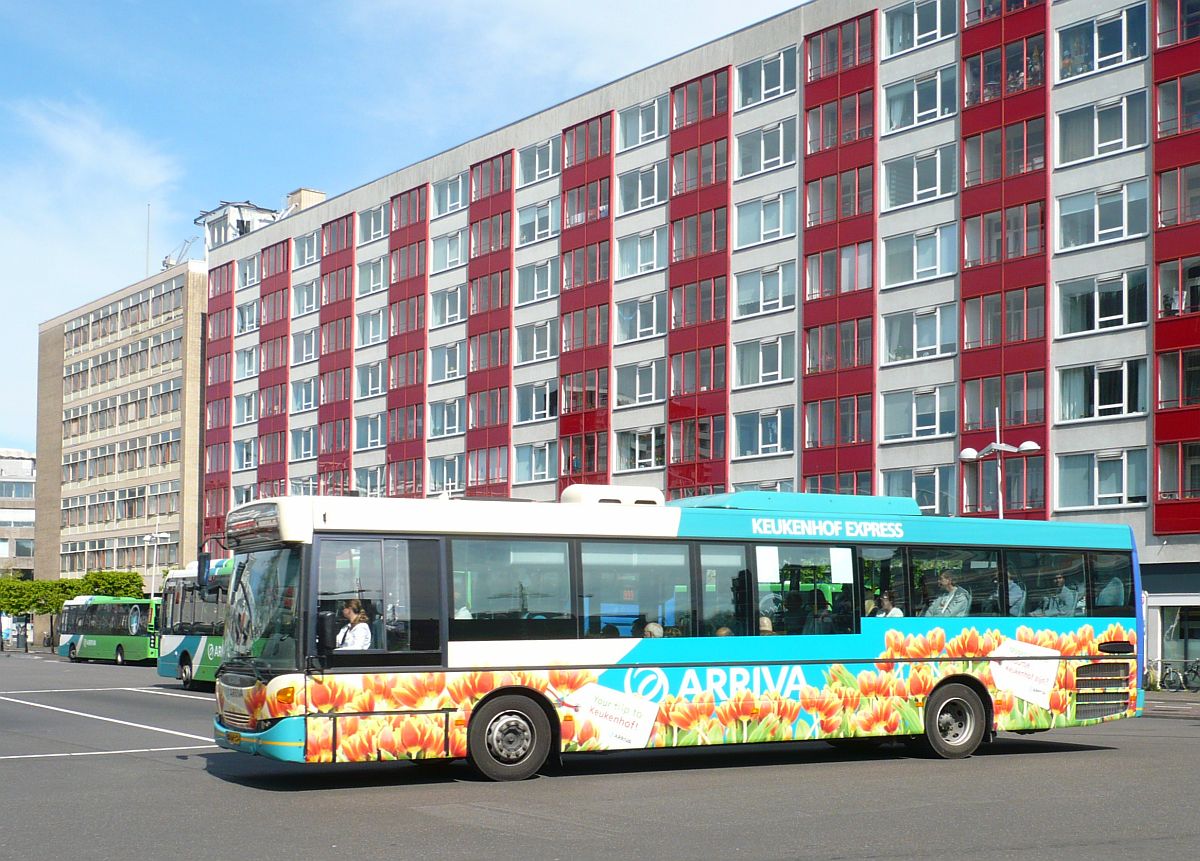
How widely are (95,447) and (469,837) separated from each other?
10581 centimetres

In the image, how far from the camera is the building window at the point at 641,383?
206ft

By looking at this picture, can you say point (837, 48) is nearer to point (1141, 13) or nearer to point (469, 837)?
point (1141, 13)

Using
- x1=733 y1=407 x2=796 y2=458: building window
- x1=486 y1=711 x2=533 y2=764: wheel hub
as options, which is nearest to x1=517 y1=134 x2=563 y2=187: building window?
x1=733 y1=407 x2=796 y2=458: building window

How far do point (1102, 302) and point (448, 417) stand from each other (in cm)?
3430

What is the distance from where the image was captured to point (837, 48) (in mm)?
56219

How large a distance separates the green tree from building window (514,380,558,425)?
130 ft

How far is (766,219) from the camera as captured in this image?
193 feet

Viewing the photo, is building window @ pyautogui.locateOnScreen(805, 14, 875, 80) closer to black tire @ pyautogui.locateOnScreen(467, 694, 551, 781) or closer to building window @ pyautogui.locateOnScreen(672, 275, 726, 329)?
building window @ pyautogui.locateOnScreen(672, 275, 726, 329)

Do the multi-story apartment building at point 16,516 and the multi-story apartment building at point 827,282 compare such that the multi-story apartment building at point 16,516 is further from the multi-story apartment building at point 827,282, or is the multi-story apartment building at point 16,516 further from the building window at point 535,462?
the building window at point 535,462

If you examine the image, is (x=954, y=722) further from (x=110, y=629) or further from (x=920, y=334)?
(x=110, y=629)

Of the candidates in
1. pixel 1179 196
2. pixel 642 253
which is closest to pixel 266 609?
pixel 1179 196

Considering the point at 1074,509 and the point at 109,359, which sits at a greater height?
the point at 109,359

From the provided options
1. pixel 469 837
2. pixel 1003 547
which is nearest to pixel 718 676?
pixel 1003 547

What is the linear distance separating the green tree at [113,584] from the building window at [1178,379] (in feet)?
228
